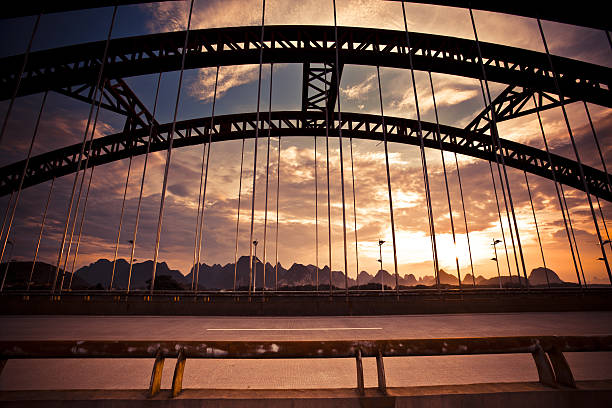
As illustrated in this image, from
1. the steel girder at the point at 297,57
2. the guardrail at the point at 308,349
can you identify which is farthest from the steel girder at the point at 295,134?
the guardrail at the point at 308,349

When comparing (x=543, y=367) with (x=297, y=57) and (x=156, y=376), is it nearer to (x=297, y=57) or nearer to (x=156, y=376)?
(x=156, y=376)

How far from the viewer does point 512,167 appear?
25516mm

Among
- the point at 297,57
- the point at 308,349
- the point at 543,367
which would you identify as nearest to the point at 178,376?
the point at 308,349

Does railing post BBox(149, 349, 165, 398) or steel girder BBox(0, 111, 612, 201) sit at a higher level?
steel girder BBox(0, 111, 612, 201)

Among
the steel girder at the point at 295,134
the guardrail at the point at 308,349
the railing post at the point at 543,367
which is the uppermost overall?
the steel girder at the point at 295,134

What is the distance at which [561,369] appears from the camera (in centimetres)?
221

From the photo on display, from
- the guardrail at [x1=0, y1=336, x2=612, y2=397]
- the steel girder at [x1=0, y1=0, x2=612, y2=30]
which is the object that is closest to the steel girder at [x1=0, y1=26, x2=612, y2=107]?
the steel girder at [x1=0, y1=0, x2=612, y2=30]

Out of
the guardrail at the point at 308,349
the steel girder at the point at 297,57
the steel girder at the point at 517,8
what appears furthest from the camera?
the steel girder at the point at 297,57

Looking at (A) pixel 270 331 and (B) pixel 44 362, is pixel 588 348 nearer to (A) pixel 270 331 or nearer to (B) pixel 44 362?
(A) pixel 270 331

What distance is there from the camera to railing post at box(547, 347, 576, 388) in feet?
7.06

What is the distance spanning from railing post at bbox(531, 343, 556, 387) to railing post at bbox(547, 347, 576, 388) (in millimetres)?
84

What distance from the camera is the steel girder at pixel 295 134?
2070 cm

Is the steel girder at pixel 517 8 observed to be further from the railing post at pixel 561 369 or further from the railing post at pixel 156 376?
the railing post at pixel 156 376

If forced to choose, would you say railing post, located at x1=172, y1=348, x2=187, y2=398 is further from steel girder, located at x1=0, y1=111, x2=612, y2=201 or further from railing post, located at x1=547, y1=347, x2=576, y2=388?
steel girder, located at x1=0, y1=111, x2=612, y2=201
